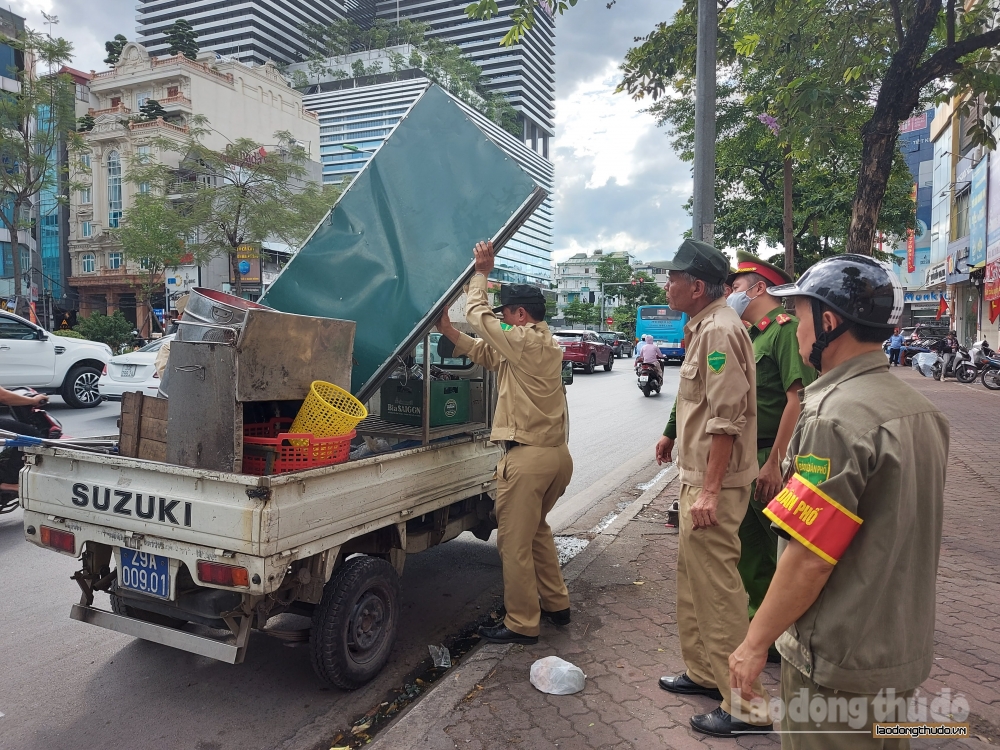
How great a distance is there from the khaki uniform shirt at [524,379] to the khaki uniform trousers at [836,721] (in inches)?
83.9

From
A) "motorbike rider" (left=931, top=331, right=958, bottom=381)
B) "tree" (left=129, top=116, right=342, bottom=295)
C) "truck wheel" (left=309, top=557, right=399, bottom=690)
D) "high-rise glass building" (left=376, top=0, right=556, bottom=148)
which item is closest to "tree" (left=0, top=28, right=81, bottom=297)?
"tree" (left=129, top=116, right=342, bottom=295)

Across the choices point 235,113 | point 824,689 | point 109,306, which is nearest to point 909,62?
point 824,689

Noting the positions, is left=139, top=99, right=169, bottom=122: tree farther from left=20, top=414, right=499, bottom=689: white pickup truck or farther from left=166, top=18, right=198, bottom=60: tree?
left=20, top=414, right=499, bottom=689: white pickup truck

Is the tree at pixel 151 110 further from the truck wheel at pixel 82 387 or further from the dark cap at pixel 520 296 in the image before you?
the dark cap at pixel 520 296

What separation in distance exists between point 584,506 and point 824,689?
542 centimetres

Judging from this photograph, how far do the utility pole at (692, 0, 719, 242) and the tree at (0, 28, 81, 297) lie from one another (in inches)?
941

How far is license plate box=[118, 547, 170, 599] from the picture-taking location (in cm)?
296

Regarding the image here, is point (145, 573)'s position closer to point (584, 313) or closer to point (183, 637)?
point (183, 637)

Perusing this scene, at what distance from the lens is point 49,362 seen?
11844 millimetres

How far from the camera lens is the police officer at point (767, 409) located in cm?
346

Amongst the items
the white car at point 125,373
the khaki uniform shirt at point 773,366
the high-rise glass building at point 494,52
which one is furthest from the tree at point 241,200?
the high-rise glass building at point 494,52

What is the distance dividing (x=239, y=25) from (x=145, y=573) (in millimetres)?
121494

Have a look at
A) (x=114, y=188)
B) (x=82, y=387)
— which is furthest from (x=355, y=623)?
(x=114, y=188)

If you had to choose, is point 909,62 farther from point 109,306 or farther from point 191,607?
point 109,306
